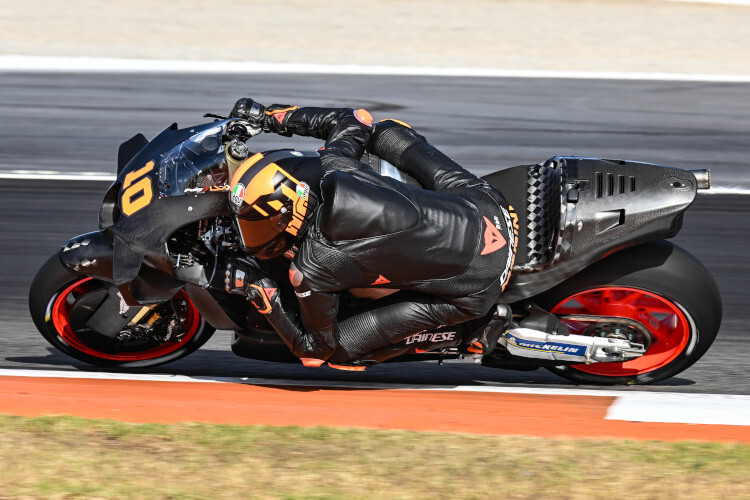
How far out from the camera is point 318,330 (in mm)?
4609

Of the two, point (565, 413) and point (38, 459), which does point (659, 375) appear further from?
point (38, 459)

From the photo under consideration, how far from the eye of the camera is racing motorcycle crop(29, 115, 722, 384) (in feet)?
15.0

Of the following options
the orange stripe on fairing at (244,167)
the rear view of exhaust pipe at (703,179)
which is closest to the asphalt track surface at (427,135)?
the rear view of exhaust pipe at (703,179)

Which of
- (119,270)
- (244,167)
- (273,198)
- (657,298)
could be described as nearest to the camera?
(273,198)

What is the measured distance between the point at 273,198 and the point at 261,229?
150 mm

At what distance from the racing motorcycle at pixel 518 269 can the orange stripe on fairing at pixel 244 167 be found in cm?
25

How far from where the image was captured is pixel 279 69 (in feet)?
43.4

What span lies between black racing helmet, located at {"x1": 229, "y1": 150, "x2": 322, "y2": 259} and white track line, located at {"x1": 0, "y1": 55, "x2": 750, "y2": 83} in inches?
353

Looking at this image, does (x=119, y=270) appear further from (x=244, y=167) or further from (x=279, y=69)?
(x=279, y=69)

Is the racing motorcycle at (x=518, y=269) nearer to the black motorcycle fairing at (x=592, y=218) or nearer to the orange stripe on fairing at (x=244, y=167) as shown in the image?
the black motorcycle fairing at (x=592, y=218)

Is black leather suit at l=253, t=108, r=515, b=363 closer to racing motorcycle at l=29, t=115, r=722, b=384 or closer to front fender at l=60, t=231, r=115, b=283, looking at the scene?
racing motorcycle at l=29, t=115, r=722, b=384

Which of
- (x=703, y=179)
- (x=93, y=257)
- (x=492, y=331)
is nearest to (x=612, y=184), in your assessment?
(x=703, y=179)

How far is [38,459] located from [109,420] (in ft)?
1.42

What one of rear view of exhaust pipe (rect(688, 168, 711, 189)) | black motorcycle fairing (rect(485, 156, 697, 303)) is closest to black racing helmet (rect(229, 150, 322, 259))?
black motorcycle fairing (rect(485, 156, 697, 303))
